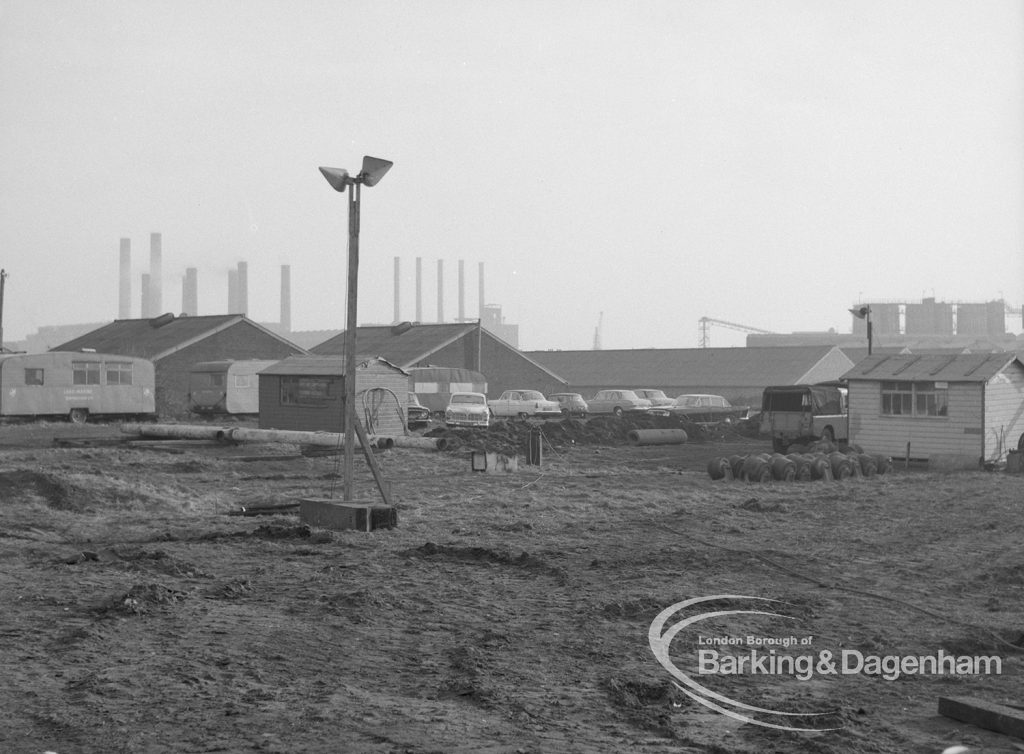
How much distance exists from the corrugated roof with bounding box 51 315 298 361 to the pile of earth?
21.0 m

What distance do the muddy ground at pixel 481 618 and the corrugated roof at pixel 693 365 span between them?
166ft

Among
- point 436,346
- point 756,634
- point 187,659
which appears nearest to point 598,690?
point 756,634

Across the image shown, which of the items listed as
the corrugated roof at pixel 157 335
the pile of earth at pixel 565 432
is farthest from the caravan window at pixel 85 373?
the pile of earth at pixel 565 432

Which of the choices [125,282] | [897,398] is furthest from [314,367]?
[125,282]

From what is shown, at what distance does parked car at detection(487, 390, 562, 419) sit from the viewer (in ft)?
157

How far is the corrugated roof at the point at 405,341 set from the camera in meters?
57.8

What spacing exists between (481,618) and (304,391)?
23981 millimetres

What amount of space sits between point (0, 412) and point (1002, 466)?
3166 centimetres

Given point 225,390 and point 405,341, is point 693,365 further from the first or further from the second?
point 225,390

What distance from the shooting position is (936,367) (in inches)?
1081

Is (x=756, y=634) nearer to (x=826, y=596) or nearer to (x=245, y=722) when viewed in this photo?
(x=826, y=596)

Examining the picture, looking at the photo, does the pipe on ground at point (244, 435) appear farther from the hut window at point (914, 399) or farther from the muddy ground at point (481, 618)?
the hut window at point (914, 399)

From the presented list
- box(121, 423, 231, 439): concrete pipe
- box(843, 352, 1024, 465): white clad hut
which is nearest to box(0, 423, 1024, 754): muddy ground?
box(843, 352, 1024, 465): white clad hut

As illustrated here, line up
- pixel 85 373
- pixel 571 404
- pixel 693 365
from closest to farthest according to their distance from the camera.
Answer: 1. pixel 85 373
2. pixel 571 404
3. pixel 693 365
